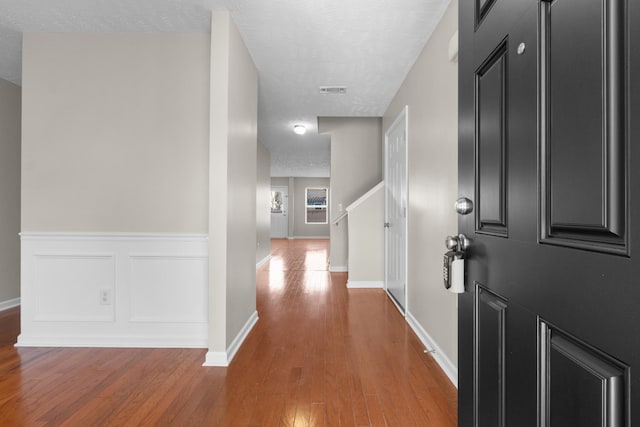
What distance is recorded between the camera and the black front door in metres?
0.46

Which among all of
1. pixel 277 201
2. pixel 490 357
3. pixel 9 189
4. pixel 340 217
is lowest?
pixel 490 357

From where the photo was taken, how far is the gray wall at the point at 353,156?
4.86 meters

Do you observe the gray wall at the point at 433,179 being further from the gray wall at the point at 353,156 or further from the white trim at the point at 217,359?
the gray wall at the point at 353,156

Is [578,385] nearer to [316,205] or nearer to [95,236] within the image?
[95,236]

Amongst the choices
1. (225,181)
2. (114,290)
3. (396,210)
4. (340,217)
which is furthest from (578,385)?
(340,217)

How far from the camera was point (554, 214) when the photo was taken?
60 centimetres

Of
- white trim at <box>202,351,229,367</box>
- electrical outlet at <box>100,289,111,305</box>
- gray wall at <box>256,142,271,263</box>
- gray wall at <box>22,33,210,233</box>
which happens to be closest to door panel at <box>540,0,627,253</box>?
white trim at <box>202,351,229,367</box>

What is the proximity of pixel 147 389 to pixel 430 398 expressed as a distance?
1551mm

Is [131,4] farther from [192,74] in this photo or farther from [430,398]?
[430,398]

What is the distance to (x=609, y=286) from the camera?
0.47 m

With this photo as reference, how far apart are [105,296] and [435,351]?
2411mm

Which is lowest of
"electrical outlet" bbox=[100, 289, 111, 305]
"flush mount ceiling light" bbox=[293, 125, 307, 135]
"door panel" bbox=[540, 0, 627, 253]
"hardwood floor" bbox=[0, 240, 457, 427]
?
"hardwood floor" bbox=[0, 240, 457, 427]

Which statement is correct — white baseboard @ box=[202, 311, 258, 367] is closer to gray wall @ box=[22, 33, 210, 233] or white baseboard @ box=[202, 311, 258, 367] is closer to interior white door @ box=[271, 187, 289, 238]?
gray wall @ box=[22, 33, 210, 233]

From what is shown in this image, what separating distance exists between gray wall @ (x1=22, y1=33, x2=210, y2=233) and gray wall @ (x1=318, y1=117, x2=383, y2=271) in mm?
2642
